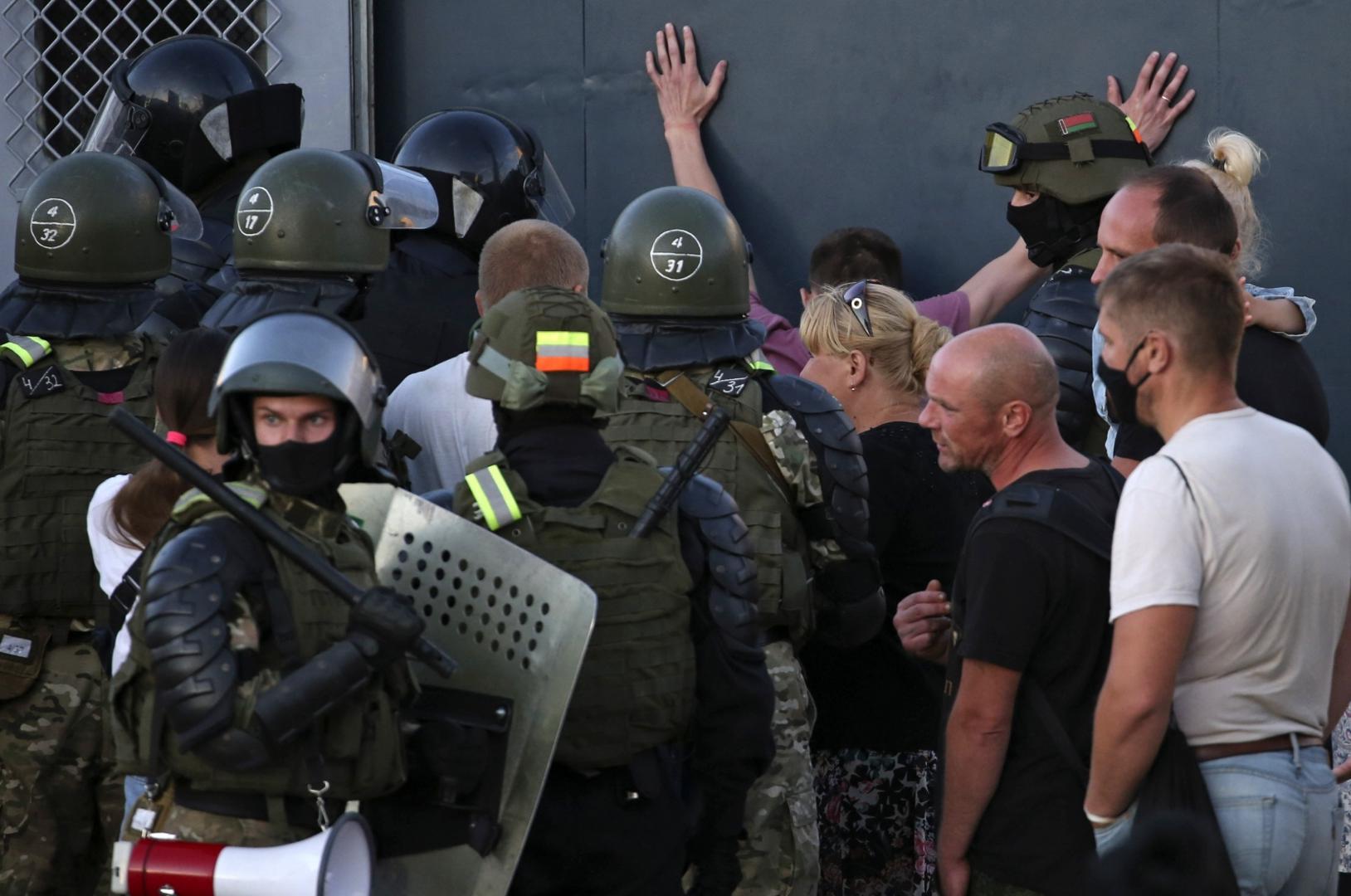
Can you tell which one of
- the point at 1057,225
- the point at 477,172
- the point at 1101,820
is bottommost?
the point at 1101,820

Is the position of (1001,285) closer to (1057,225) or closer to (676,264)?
(1057,225)

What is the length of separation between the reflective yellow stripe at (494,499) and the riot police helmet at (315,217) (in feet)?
5.40

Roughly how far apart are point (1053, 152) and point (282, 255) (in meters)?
2.18

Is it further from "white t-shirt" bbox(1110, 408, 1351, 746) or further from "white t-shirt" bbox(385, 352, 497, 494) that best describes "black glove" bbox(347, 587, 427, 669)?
"white t-shirt" bbox(385, 352, 497, 494)

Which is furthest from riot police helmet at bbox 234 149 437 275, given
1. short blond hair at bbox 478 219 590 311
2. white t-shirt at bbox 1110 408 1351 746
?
white t-shirt at bbox 1110 408 1351 746

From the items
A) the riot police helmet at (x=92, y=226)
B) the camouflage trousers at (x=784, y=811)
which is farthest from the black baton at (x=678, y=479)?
the riot police helmet at (x=92, y=226)

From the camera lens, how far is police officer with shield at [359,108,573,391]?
15.6 feet

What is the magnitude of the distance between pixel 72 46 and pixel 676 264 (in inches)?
156

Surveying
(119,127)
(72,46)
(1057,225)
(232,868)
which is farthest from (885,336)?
(72,46)

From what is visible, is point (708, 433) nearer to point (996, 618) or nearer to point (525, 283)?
point (996, 618)

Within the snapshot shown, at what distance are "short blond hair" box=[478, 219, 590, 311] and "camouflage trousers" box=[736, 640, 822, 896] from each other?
42.9 inches

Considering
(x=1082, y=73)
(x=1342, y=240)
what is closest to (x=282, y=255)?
(x=1082, y=73)

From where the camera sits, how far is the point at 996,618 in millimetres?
3086

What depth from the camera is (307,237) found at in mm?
4516
